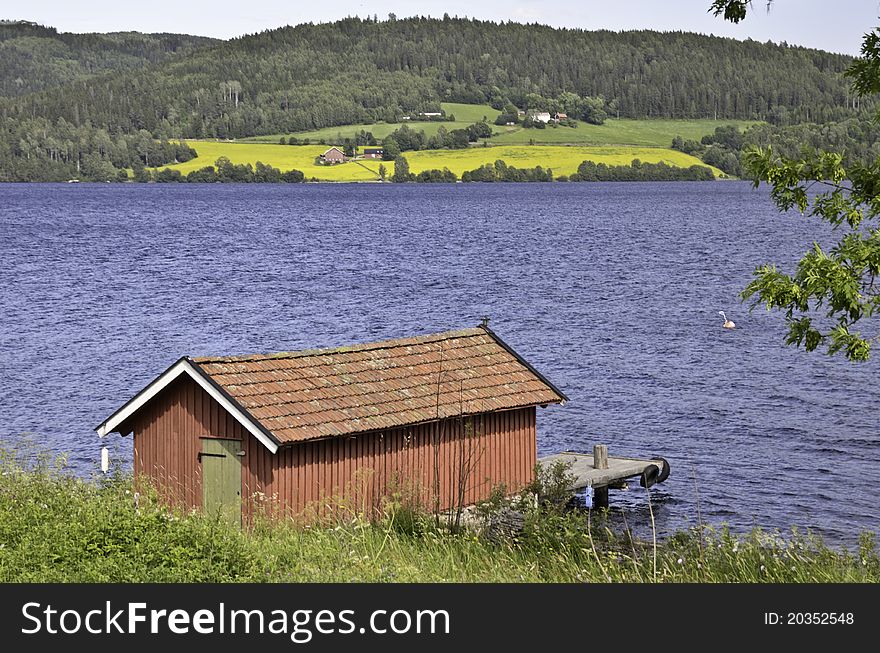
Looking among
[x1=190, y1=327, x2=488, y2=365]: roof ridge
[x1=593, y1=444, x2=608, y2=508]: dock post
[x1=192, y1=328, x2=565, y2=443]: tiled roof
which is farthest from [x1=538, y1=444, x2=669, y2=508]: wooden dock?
[x1=190, y1=327, x2=488, y2=365]: roof ridge

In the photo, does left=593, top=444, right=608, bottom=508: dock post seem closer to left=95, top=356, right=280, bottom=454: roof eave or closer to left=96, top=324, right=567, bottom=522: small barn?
left=96, top=324, right=567, bottom=522: small barn

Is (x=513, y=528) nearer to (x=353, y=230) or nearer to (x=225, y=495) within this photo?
(x=225, y=495)

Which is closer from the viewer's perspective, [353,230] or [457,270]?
[457,270]

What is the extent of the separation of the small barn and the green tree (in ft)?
21.8

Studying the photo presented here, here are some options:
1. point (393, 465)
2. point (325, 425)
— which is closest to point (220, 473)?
point (325, 425)

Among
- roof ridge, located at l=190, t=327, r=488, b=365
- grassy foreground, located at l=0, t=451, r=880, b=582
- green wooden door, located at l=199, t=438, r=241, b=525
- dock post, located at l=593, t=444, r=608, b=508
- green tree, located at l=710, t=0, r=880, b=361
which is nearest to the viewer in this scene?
grassy foreground, located at l=0, t=451, r=880, b=582

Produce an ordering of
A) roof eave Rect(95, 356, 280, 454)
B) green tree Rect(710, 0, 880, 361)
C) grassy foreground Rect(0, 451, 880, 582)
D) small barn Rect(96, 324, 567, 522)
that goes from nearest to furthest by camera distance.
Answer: grassy foreground Rect(0, 451, 880, 582)
green tree Rect(710, 0, 880, 361)
roof eave Rect(95, 356, 280, 454)
small barn Rect(96, 324, 567, 522)

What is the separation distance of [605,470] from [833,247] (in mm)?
15517

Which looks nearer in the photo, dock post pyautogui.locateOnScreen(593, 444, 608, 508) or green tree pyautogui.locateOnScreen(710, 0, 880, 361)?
green tree pyautogui.locateOnScreen(710, 0, 880, 361)

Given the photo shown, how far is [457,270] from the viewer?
278ft

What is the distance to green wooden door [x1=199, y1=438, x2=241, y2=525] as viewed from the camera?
66.7ft

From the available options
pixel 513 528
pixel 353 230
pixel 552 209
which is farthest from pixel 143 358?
pixel 552 209
